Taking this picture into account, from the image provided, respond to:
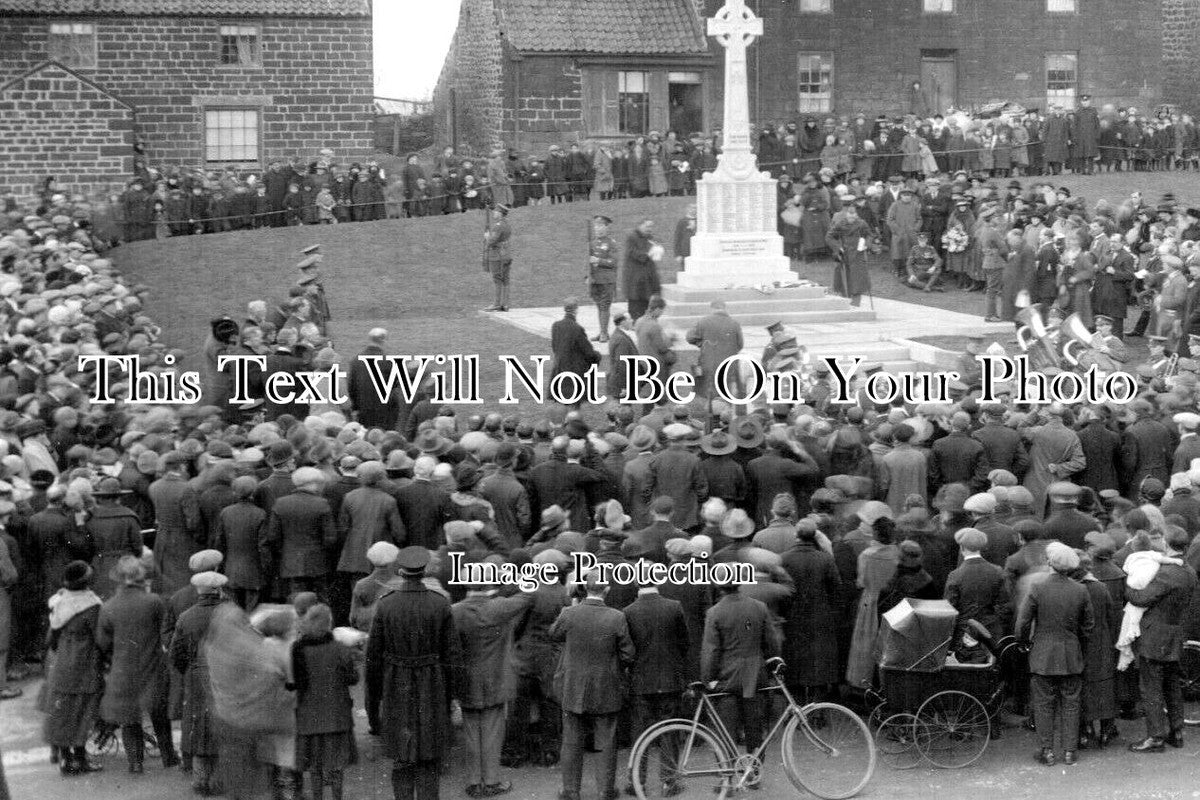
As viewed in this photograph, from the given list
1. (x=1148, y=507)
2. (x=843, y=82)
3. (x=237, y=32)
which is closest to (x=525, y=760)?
(x=1148, y=507)

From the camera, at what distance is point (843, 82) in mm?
41812

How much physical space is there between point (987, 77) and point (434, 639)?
115 feet

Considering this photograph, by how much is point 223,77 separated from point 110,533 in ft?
87.8

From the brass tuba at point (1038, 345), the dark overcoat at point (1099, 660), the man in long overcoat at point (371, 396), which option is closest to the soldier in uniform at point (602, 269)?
the man in long overcoat at point (371, 396)

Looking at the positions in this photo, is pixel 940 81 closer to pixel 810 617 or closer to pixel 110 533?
pixel 810 617

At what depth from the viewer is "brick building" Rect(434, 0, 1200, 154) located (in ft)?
128

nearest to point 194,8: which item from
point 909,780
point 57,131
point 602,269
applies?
point 57,131

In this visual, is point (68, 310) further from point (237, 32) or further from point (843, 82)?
point (843, 82)

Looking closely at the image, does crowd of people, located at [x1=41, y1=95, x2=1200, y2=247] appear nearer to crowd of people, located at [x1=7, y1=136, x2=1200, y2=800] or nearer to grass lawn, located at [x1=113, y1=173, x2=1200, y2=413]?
grass lawn, located at [x1=113, y1=173, x2=1200, y2=413]

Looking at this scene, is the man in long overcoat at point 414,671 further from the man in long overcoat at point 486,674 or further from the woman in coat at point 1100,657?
the woman in coat at point 1100,657

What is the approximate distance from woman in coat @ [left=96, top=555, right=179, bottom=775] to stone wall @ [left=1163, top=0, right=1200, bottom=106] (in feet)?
131

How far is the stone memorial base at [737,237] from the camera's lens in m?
25.1

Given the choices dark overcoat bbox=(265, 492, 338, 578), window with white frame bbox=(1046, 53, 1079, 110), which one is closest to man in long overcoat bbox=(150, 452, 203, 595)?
dark overcoat bbox=(265, 492, 338, 578)

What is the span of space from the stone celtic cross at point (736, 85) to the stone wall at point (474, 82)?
14289 mm
